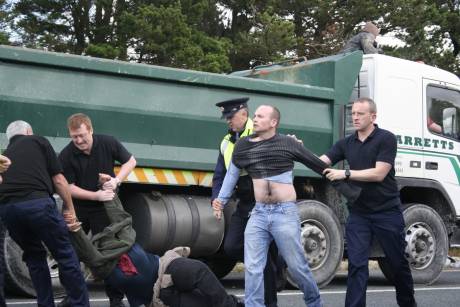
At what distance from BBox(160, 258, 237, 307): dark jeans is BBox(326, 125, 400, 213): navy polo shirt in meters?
1.36

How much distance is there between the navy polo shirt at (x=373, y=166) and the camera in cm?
704

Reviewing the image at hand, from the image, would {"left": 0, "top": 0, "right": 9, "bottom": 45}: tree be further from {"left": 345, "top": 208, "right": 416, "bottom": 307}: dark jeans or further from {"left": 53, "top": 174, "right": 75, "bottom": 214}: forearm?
{"left": 345, "top": 208, "right": 416, "bottom": 307}: dark jeans

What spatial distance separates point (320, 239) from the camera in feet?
33.3

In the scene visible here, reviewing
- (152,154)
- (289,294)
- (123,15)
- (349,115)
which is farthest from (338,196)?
(123,15)

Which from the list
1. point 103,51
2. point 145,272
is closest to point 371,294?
point 145,272

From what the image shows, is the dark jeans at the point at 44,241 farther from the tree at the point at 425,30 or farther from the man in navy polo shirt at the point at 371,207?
the tree at the point at 425,30

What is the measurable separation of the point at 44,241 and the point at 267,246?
5.61 feet

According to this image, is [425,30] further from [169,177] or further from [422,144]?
[169,177]

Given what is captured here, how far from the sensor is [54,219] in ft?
21.5

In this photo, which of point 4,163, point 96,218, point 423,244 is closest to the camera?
point 4,163

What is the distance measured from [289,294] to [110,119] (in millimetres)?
2673

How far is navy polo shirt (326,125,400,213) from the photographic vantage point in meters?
7.04

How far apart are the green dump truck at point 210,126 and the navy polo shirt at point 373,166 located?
2.70 meters

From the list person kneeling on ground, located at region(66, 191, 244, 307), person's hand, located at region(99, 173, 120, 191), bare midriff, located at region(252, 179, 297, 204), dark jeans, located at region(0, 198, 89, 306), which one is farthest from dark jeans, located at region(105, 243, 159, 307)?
bare midriff, located at region(252, 179, 297, 204)
